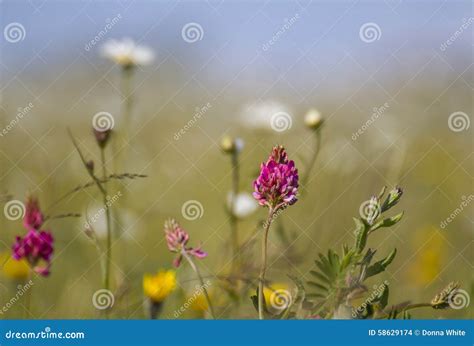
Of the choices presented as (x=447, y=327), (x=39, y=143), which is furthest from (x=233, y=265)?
(x=39, y=143)

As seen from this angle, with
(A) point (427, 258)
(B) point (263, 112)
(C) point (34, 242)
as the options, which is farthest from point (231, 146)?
(A) point (427, 258)

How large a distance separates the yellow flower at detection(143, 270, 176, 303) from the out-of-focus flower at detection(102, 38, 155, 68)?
900mm

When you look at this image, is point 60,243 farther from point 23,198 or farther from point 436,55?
point 436,55

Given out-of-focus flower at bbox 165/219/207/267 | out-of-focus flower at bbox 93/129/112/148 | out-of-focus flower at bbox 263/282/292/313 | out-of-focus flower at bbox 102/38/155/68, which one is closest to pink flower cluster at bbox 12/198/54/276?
out-of-focus flower at bbox 93/129/112/148

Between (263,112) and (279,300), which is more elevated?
(263,112)

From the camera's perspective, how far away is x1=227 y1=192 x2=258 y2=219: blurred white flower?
9.06 feet

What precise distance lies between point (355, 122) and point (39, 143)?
4.20 ft

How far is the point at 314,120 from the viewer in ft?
8.97

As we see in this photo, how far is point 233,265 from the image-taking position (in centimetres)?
255

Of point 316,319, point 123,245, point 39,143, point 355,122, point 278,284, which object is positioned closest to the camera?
point 316,319

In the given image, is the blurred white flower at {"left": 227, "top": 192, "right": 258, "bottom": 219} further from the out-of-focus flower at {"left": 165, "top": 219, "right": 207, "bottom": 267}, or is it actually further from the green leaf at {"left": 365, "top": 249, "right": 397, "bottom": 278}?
the green leaf at {"left": 365, "top": 249, "right": 397, "bottom": 278}

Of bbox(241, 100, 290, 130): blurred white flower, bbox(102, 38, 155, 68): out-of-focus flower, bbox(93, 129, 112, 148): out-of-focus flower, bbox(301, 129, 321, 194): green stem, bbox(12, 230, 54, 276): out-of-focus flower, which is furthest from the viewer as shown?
bbox(241, 100, 290, 130): blurred white flower

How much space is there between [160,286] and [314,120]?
2.66 ft

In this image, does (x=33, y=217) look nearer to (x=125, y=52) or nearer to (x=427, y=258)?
(x=125, y=52)
